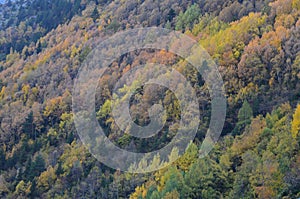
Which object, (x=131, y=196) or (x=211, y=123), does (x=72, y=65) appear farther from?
(x=131, y=196)

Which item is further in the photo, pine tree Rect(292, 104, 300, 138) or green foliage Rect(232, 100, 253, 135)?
green foliage Rect(232, 100, 253, 135)

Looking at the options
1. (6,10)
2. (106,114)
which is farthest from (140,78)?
(6,10)

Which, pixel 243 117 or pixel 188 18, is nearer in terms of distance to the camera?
pixel 243 117

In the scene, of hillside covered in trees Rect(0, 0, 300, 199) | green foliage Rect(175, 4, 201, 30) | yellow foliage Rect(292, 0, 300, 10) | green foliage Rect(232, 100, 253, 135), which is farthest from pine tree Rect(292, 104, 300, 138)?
green foliage Rect(175, 4, 201, 30)

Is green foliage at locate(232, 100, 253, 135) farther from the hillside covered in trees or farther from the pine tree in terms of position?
the pine tree

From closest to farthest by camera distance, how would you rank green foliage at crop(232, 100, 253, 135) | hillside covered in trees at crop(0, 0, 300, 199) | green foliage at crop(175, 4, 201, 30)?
1. hillside covered in trees at crop(0, 0, 300, 199)
2. green foliage at crop(232, 100, 253, 135)
3. green foliage at crop(175, 4, 201, 30)

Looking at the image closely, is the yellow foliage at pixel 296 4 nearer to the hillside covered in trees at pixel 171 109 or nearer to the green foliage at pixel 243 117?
the hillside covered in trees at pixel 171 109

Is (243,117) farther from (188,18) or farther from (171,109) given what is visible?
(188,18)

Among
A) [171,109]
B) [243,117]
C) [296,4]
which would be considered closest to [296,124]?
[243,117]
